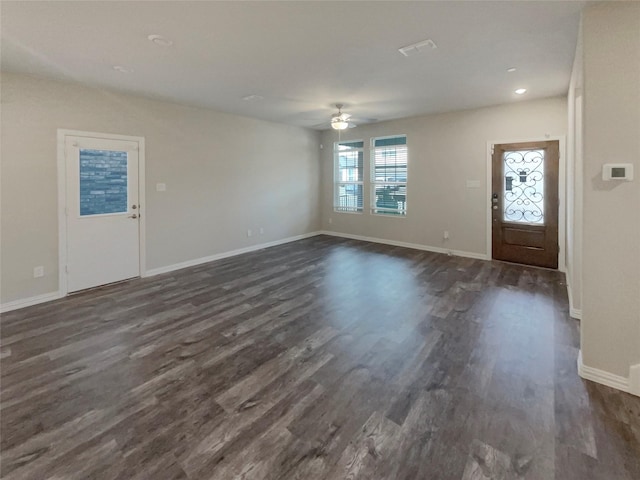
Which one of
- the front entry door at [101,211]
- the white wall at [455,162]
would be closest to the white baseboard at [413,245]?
the white wall at [455,162]

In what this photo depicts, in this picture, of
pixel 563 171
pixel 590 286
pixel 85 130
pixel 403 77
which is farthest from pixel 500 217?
pixel 85 130

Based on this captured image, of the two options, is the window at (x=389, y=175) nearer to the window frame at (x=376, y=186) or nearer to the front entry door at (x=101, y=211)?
the window frame at (x=376, y=186)

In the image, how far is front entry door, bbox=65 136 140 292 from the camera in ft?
13.8

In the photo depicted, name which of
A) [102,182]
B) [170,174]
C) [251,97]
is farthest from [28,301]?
[251,97]

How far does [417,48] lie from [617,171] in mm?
2006

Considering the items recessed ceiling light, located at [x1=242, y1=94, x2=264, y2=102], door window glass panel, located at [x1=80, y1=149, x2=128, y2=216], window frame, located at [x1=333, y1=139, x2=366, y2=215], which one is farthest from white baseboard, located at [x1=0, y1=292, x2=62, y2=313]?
window frame, located at [x1=333, y1=139, x2=366, y2=215]

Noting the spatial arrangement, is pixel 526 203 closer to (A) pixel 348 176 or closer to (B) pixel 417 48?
(B) pixel 417 48

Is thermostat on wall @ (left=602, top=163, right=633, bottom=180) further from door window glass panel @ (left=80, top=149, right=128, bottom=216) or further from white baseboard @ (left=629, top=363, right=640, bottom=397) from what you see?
door window glass panel @ (left=80, top=149, right=128, bottom=216)

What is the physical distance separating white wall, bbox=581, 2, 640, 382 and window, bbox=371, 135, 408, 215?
4.58 metres

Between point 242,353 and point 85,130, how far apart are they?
3773mm

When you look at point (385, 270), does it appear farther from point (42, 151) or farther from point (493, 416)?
point (42, 151)

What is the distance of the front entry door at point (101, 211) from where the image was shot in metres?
4.21

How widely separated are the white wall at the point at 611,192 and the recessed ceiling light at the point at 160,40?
3.35 meters

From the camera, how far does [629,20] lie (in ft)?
6.86
